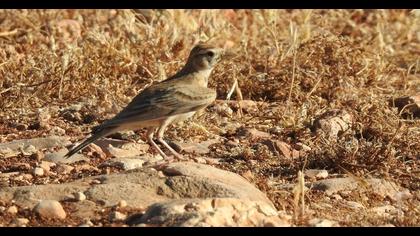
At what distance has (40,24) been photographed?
10.4 meters

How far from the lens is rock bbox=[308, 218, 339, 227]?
231 inches

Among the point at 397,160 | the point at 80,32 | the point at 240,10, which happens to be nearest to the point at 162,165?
the point at 397,160

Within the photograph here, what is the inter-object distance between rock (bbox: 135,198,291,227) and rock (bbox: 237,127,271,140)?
2.02 metres

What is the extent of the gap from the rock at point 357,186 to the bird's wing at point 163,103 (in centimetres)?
111

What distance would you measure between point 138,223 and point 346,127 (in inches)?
109

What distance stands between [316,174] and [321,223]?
4.03 feet

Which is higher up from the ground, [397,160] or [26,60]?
[26,60]

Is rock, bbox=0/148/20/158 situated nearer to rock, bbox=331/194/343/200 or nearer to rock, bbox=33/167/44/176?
rock, bbox=33/167/44/176

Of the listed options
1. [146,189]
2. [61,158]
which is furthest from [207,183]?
[61,158]

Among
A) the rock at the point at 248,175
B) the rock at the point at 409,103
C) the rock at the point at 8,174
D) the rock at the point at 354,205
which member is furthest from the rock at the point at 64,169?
the rock at the point at 409,103

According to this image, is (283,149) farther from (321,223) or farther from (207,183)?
(321,223)

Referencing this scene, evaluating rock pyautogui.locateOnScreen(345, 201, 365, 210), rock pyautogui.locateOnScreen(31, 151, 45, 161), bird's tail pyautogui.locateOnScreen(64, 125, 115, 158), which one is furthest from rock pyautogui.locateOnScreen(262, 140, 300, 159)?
rock pyautogui.locateOnScreen(31, 151, 45, 161)
